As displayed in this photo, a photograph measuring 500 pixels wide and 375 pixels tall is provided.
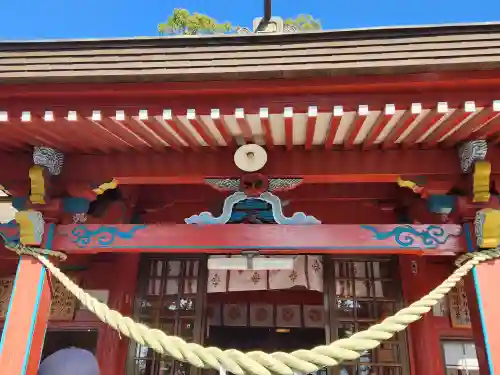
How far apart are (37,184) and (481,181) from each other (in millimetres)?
3717

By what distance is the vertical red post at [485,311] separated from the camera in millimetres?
3062

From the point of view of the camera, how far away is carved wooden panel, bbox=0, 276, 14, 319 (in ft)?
17.2

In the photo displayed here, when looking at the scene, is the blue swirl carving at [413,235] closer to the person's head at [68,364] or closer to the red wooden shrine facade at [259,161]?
the red wooden shrine facade at [259,161]

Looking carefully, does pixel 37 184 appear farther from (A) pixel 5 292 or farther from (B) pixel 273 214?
(A) pixel 5 292

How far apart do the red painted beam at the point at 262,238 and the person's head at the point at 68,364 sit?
1.01 meters

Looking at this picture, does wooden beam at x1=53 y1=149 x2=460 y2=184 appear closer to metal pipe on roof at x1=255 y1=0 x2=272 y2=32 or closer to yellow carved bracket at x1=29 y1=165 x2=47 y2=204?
yellow carved bracket at x1=29 y1=165 x2=47 y2=204

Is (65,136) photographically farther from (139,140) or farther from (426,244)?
(426,244)

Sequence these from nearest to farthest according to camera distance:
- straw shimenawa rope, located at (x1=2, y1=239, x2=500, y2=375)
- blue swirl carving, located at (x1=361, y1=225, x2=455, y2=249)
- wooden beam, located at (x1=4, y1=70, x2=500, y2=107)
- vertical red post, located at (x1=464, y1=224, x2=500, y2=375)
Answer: straw shimenawa rope, located at (x1=2, y1=239, x2=500, y2=375)
wooden beam, located at (x1=4, y1=70, x2=500, y2=107)
vertical red post, located at (x1=464, y1=224, x2=500, y2=375)
blue swirl carving, located at (x1=361, y1=225, x2=455, y2=249)

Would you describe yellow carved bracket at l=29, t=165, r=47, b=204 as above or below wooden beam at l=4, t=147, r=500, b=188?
below

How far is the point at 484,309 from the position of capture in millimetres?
3188

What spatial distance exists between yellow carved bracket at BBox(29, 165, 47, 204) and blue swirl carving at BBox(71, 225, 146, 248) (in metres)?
0.40

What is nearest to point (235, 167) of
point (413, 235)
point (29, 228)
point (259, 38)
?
point (259, 38)

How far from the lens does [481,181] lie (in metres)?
3.41

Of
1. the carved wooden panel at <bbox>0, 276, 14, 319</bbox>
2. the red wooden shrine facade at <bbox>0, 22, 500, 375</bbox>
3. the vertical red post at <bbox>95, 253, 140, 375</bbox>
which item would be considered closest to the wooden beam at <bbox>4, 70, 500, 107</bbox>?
the red wooden shrine facade at <bbox>0, 22, 500, 375</bbox>
